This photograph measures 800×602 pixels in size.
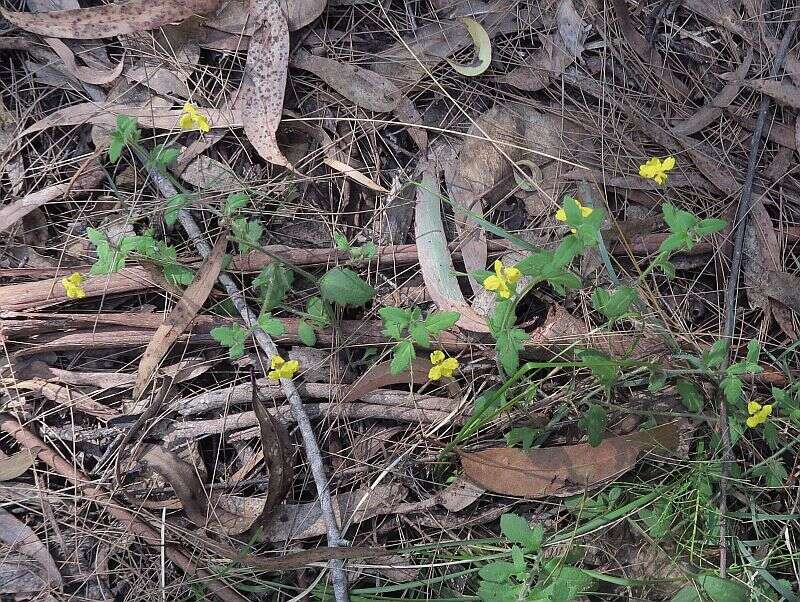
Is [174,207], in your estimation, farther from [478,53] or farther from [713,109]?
[713,109]

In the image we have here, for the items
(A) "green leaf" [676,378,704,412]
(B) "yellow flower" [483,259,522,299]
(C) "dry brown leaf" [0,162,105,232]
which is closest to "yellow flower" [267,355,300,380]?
(B) "yellow flower" [483,259,522,299]

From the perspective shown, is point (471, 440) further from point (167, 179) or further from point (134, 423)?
point (167, 179)

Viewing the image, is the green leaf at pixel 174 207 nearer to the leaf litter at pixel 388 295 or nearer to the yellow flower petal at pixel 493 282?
the leaf litter at pixel 388 295

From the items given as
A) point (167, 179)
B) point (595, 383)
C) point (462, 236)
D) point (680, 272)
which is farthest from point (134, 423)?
point (680, 272)

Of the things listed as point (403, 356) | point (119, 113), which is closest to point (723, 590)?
point (403, 356)

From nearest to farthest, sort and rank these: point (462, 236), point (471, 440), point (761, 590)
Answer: point (761, 590)
point (471, 440)
point (462, 236)

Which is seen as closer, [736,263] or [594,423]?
[594,423]

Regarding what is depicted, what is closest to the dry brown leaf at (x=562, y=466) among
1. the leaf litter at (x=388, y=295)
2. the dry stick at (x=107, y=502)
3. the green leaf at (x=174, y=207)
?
the leaf litter at (x=388, y=295)
